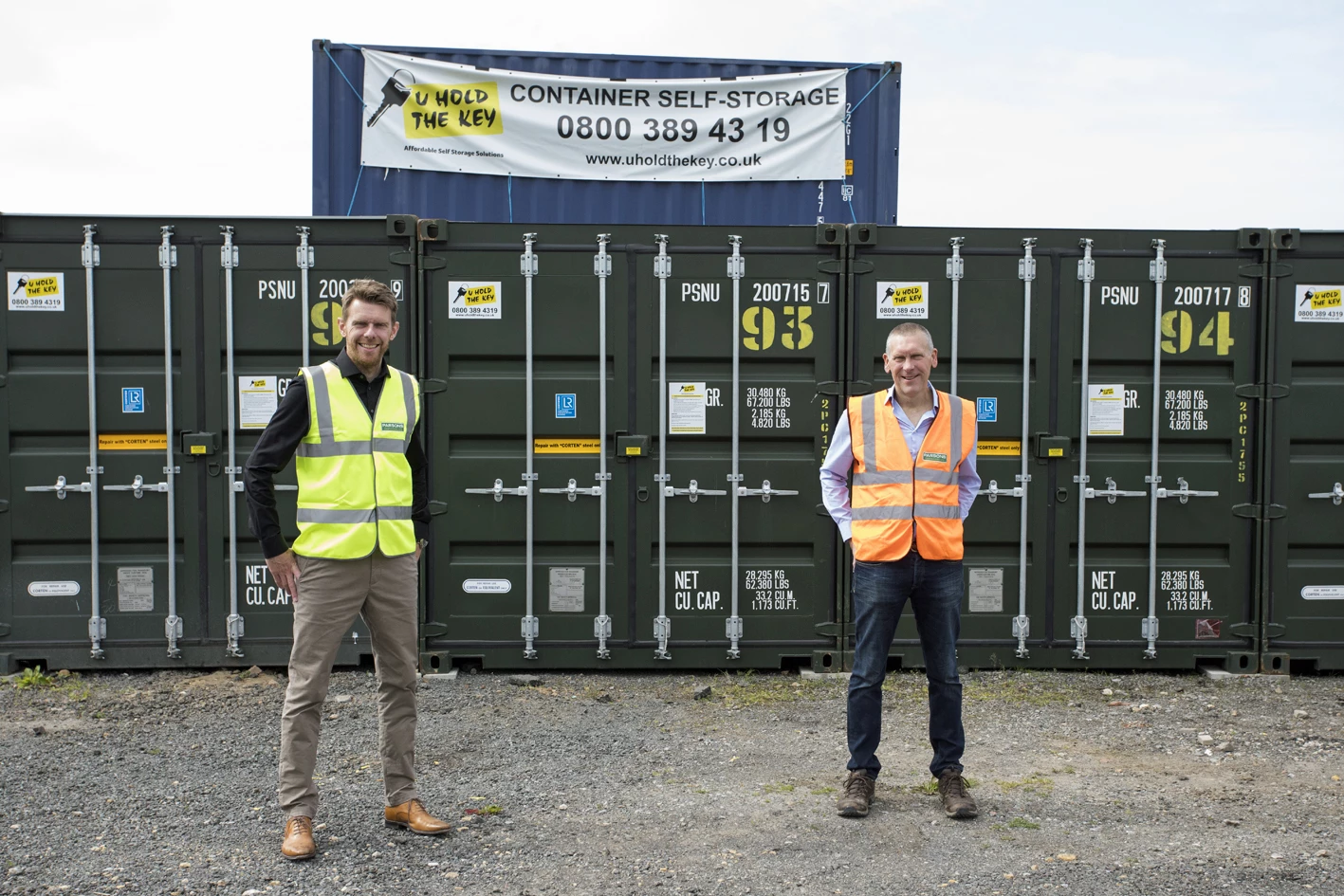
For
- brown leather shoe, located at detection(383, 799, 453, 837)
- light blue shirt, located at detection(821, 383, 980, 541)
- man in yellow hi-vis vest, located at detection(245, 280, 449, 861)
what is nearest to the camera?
man in yellow hi-vis vest, located at detection(245, 280, 449, 861)

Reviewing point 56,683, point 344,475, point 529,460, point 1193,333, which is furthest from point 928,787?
point 56,683

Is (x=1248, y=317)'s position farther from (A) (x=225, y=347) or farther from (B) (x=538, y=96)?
(A) (x=225, y=347)

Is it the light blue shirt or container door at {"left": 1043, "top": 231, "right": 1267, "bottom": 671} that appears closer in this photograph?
the light blue shirt

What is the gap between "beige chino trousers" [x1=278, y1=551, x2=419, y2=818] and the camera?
3818mm

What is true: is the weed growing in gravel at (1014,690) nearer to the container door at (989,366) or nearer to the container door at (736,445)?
the container door at (989,366)

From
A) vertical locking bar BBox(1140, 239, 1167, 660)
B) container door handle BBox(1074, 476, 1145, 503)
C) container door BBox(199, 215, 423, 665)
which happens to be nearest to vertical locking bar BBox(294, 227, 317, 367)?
container door BBox(199, 215, 423, 665)

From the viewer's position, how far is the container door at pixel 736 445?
6.51 metres

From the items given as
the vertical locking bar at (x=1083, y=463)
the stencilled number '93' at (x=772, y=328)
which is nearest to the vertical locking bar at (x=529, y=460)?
the stencilled number '93' at (x=772, y=328)

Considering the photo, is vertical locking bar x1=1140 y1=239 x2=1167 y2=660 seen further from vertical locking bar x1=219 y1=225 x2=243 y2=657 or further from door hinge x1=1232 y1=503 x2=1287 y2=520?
vertical locking bar x1=219 y1=225 x2=243 y2=657

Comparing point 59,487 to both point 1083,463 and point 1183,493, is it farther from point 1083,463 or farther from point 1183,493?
point 1183,493

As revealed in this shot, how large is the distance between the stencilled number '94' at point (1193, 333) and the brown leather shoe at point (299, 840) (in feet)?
18.6

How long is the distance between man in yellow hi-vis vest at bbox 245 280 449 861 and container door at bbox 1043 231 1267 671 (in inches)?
172

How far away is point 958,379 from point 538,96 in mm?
3994

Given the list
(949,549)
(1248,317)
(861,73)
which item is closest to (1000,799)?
(949,549)
